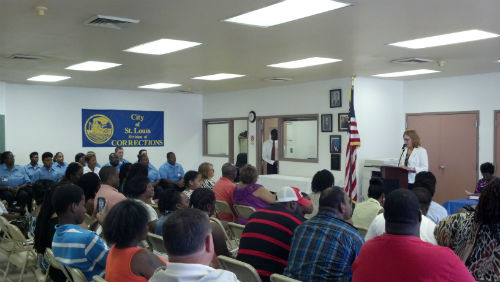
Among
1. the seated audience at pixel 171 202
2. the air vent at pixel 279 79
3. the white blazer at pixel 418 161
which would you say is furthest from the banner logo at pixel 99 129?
the seated audience at pixel 171 202

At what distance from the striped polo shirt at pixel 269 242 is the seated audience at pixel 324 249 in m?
0.24

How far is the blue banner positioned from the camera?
423 inches

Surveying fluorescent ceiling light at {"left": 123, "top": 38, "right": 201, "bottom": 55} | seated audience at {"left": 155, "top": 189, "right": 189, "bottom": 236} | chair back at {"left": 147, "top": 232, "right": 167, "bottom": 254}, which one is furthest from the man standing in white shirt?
chair back at {"left": 147, "top": 232, "right": 167, "bottom": 254}

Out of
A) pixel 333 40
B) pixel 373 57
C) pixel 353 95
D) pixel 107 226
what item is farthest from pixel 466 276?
pixel 353 95

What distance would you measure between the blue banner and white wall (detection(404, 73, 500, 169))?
606 cm

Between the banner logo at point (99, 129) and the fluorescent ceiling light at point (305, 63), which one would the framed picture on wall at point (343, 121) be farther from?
the banner logo at point (99, 129)

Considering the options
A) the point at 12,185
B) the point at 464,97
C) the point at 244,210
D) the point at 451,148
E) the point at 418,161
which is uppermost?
the point at 464,97

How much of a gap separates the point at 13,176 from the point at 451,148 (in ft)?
26.0

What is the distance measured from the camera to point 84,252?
2.66m

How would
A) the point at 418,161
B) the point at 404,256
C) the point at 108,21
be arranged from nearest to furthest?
the point at 404,256, the point at 108,21, the point at 418,161

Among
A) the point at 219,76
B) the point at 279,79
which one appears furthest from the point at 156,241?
the point at 279,79

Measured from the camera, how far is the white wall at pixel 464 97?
8.00m

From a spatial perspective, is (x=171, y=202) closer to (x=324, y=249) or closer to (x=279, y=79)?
(x=324, y=249)

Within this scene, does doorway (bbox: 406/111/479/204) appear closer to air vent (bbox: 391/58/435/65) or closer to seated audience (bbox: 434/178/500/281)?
air vent (bbox: 391/58/435/65)
